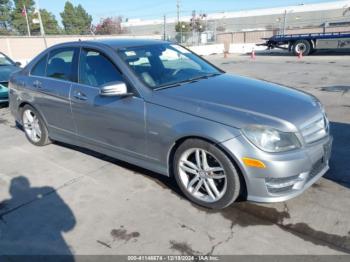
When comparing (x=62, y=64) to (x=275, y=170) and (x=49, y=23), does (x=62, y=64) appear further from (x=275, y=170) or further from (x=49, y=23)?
(x=49, y=23)

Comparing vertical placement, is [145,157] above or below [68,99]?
below

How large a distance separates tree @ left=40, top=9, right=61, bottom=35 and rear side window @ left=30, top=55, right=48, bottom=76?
2729 inches

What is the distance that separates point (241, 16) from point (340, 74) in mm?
68686

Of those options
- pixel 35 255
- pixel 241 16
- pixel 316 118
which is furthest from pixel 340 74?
pixel 241 16

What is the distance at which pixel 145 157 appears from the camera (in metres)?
3.98

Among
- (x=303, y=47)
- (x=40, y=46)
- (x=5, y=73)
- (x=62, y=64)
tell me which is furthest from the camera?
(x=40, y=46)

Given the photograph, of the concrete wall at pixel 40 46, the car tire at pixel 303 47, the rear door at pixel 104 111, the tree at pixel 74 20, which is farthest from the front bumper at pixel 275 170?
the tree at pixel 74 20

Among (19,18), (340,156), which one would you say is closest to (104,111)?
(340,156)

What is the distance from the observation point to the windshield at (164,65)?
4074mm

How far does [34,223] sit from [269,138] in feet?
7.90

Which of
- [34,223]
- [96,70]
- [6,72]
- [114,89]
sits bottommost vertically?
[34,223]

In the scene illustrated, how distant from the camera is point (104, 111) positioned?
13.6 feet

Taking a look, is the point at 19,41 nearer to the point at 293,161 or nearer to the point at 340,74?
the point at 340,74

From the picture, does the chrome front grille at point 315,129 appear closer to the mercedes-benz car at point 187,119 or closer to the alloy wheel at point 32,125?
the mercedes-benz car at point 187,119
